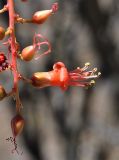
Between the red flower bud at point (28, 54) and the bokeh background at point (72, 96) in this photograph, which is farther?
the bokeh background at point (72, 96)

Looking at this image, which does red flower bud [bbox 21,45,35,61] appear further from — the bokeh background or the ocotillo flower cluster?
the bokeh background

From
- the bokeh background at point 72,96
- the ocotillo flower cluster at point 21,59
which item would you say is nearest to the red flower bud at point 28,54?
the ocotillo flower cluster at point 21,59

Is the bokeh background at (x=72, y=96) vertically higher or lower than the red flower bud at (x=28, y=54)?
lower

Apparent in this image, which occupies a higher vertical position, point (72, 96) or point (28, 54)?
point (28, 54)

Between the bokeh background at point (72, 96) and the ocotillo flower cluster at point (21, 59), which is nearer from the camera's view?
the ocotillo flower cluster at point (21, 59)

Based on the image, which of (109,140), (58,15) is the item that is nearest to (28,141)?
(109,140)

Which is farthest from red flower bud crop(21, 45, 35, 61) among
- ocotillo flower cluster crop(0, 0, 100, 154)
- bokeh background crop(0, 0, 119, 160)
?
bokeh background crop(0, 0, 119, 160)

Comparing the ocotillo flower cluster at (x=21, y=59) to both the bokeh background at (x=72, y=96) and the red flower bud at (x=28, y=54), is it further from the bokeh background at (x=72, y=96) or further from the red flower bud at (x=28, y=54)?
the bokeh background at (x=72, y=96)

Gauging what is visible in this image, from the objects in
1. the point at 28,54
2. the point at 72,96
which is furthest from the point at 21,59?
the point at 72,96

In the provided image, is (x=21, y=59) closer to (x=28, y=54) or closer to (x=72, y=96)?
(x=28, y=54)
